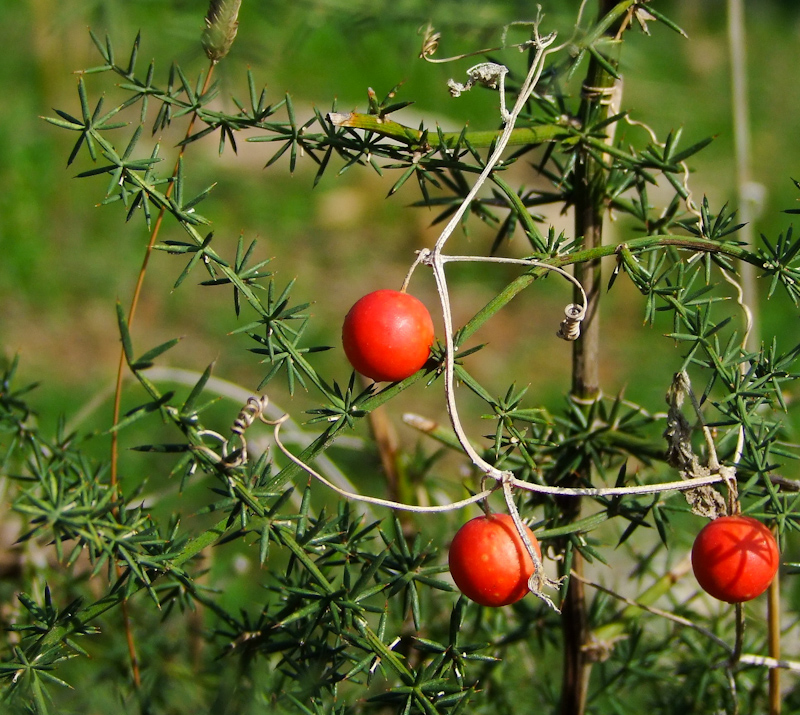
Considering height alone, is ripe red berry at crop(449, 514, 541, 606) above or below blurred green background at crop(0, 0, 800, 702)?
above

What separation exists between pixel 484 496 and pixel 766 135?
12.0ft

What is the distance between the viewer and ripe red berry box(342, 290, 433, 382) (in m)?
0.67

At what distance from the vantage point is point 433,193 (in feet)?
9.36

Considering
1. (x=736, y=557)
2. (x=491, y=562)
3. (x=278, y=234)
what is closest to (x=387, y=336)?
(x=491, y=562)

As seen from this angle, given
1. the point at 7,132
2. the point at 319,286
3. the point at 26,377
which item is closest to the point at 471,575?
the point at 26,377

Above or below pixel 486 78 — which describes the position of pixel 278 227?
below

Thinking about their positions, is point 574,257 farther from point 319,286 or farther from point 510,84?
point 319,286

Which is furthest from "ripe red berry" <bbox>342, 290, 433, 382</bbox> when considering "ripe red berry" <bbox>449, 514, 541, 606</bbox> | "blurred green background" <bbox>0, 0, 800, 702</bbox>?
"blurred green background" <bbox>0, 0, 800, 702</bbox>

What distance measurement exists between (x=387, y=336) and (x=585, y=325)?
0.28 meters

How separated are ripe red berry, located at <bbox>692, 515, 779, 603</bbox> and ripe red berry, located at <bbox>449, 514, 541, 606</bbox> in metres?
0.14

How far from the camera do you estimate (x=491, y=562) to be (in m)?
0.69

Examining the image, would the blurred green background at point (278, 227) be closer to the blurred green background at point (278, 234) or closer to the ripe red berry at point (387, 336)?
the blurred green background at point (278, 234)

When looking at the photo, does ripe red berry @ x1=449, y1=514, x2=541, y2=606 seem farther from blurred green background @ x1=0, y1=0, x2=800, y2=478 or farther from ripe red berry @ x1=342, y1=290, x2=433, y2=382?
blurred green background @ x1=0, y1=0, x2=800, y2=478

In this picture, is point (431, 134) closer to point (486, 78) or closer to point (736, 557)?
point (486, 78)
